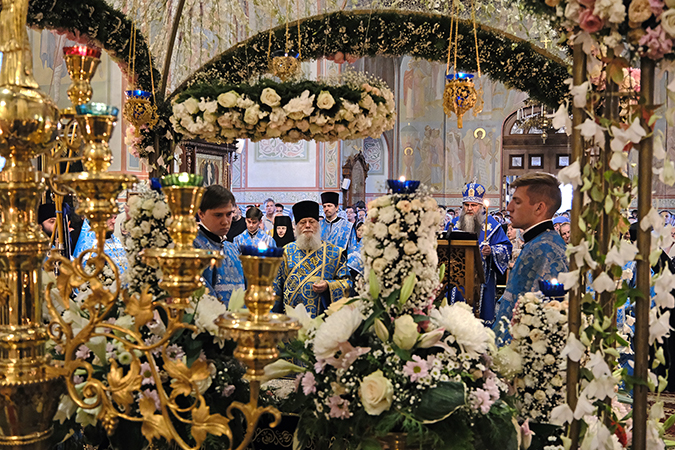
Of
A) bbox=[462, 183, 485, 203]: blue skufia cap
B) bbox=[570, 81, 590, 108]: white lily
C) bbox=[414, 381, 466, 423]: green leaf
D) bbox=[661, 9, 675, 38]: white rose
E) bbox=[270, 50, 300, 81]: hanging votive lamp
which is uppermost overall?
bbox=[270, 50, 300, 81]: hanging votive lamp

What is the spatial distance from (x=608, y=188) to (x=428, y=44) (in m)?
3.78

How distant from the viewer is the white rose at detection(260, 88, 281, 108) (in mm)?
3471

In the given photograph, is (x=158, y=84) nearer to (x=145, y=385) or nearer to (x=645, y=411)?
(x=145, y=385)

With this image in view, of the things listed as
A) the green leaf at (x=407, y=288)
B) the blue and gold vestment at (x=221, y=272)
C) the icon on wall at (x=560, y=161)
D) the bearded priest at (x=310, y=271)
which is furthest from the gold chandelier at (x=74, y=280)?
the icon on wall at (x=560, y=161)

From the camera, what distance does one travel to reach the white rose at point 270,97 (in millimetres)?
3471

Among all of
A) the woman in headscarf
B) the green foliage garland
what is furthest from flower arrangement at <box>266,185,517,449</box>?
the woman in headscarf

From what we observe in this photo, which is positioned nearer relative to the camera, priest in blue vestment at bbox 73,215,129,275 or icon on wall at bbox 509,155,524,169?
priest in blue vestment at bbox 73,215,129,275

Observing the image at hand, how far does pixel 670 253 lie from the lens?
1961 millimetres

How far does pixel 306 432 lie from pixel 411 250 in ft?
2.28

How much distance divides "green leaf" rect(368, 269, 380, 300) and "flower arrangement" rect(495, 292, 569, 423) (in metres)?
0.56

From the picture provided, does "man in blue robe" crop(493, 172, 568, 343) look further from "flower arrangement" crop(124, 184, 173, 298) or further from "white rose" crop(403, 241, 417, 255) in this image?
"flower arrangement" crop(124, 184, 173, 298)

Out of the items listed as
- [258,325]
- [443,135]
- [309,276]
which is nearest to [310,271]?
[309,276]

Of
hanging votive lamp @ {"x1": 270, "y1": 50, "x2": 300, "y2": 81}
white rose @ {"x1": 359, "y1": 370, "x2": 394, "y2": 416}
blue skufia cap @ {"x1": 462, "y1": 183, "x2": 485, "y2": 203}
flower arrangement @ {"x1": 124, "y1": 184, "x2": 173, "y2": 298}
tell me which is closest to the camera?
white rose @ {"x1": 359, "y1": 370, "x2": 394, "y2": 416}

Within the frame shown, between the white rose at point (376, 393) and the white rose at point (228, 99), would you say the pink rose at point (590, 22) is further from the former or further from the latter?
the white rose at point (228, 99)
